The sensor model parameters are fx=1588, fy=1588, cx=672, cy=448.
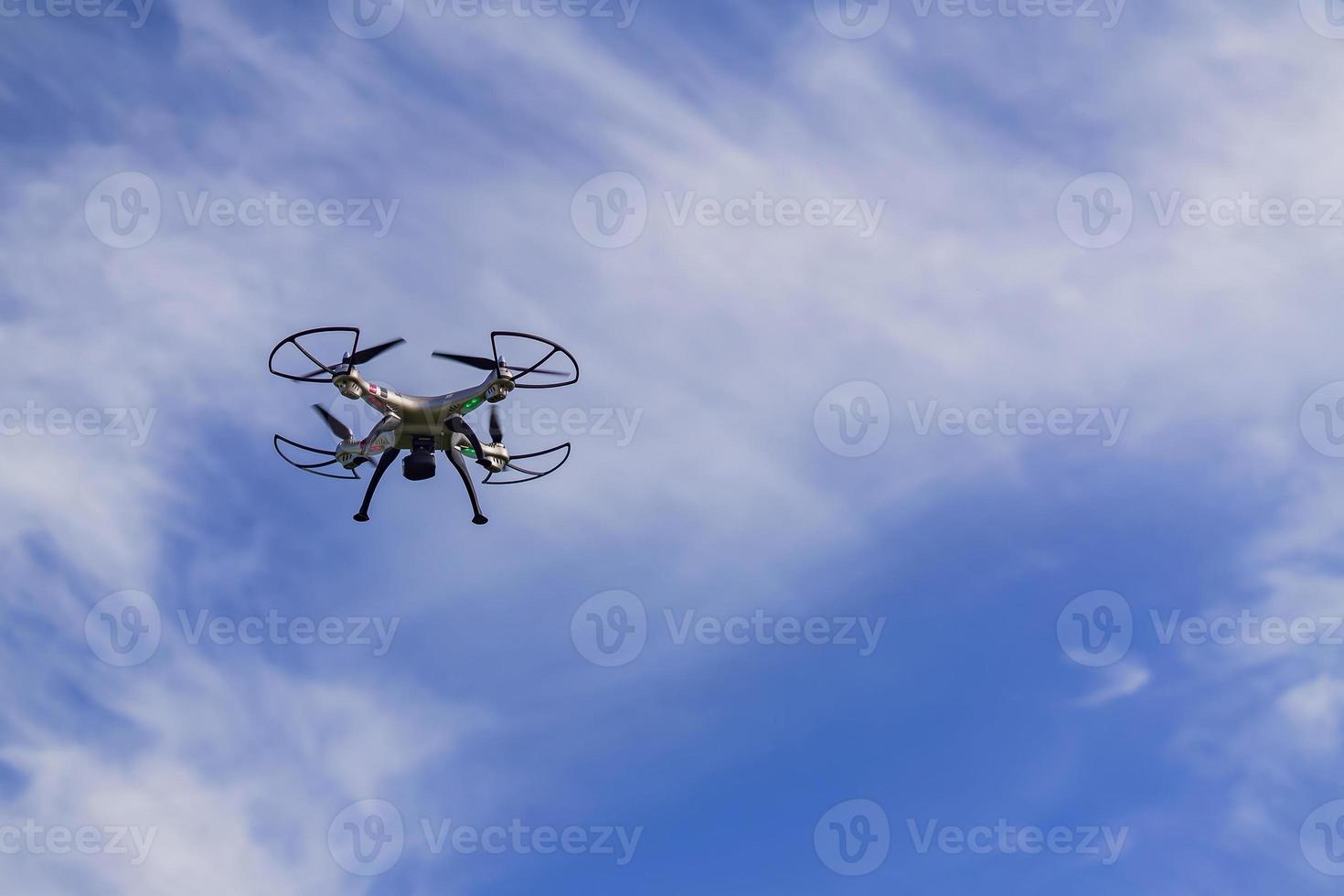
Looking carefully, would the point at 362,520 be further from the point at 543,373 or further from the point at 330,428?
the point at 543,373

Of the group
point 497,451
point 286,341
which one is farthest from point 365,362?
point 497,451
